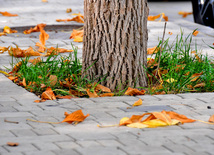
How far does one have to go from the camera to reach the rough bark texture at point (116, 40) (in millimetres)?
4191

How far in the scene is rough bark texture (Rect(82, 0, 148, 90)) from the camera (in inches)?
165

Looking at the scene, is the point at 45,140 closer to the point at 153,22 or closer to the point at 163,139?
the point at 163,139

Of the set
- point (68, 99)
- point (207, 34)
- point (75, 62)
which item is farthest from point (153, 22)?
point (68, 99)

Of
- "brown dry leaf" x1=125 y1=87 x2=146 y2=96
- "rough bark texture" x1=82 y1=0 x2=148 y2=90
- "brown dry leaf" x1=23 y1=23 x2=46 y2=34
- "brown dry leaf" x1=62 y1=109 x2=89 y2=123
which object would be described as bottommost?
"brown dry leaf" x1=125 y1=87 x2=146 y2=96

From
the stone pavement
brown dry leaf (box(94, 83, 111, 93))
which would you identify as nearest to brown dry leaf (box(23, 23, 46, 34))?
the stone pavement

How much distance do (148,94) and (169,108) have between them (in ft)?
1.97

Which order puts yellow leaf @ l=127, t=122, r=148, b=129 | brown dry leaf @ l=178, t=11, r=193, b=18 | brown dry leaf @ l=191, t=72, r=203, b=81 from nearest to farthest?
yellow leaf @ l=127, t=122, r=148, b=129
brown dry leaf @ l=191, t=72, r=203, b=81
brown dry leaf @ l=178, t=11, r=193, b=18

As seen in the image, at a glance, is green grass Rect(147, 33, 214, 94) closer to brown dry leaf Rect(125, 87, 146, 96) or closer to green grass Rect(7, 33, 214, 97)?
green grass Rect(7, 33, 214, 97)

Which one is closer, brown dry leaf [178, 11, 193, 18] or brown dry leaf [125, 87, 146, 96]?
brown dry leaf [125, 87, 146, 96]

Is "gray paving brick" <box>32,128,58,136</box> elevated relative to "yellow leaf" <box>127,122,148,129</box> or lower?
elevated

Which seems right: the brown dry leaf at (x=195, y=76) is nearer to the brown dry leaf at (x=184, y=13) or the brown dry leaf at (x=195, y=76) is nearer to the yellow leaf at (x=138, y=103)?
the yellow leaf at (x=138, y=103)

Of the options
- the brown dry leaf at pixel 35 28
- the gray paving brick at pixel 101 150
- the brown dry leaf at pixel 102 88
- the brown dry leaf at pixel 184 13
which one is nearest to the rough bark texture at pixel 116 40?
the brown dry leaf at pixel 102 88

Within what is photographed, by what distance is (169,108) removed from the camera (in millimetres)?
3727

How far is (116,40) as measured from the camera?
13.8ft
